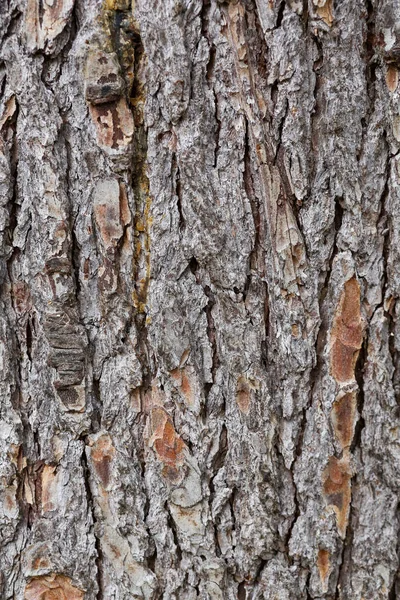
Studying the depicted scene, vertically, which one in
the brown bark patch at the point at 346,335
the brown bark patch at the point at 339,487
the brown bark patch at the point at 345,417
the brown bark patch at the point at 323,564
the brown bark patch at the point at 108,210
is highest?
the brown bark patch at the point at 108,210

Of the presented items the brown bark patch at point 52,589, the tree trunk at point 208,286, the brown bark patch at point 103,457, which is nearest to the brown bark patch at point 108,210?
the tree trunk at point 208,286

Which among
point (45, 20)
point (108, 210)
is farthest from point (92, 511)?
point (45, 20)

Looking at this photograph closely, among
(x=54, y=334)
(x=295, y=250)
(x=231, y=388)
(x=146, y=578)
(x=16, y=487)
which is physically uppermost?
(x=295, y=250)

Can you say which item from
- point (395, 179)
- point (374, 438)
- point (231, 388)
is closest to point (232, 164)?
point (395, 179)

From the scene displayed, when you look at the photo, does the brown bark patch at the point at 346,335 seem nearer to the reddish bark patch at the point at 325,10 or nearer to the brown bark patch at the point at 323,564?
the brown bark patch at the point at 323,564

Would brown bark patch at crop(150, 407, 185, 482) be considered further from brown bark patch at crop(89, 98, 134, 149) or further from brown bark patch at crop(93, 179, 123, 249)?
brown bark patch at crop(89, 98, 134, 149)

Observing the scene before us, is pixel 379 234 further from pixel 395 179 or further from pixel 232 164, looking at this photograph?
pixel 232 164
